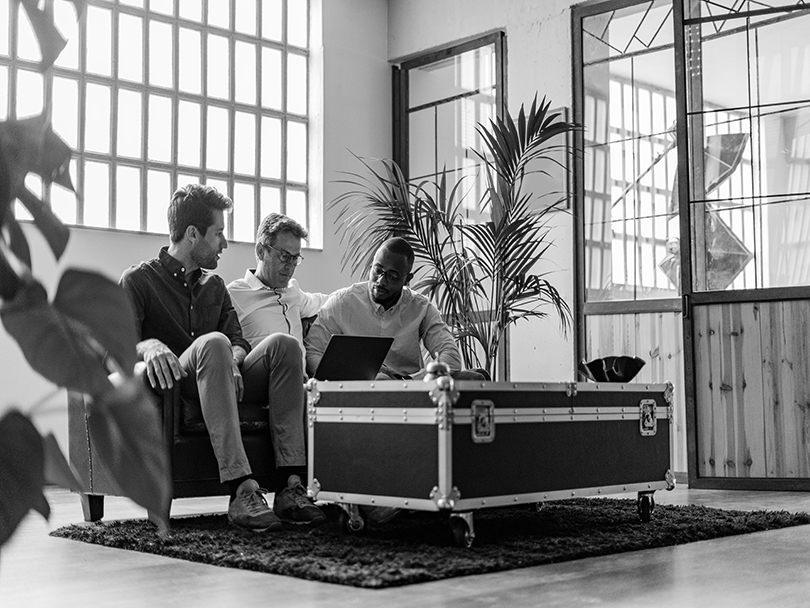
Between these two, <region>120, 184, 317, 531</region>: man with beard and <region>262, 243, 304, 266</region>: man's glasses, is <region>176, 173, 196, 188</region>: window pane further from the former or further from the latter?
<region>120, 184, 317, 531</region>: man with beard

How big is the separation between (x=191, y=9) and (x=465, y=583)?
524cm

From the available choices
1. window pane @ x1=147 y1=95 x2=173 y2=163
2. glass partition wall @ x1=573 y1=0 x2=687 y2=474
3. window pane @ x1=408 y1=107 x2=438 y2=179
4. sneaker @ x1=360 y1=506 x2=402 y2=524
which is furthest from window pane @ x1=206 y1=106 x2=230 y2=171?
sneaker @ x1=360 y1=506 x2=402 y2=524

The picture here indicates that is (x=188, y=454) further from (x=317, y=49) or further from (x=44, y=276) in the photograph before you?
(x=317, y=49)

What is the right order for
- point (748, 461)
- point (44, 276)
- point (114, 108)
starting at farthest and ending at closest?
1. point (114, 108)
2. point (748, 461)
3. point (44, 276)

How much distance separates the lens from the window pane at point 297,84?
7035 mm

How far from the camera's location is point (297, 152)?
7031 millimetres

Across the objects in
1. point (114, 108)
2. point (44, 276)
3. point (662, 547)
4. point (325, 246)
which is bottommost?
point (662, 547)

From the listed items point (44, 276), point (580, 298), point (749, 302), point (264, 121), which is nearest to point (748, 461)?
point (749, 302)

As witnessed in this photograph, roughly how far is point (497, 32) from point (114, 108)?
8.55 ft

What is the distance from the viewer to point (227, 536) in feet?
9.55

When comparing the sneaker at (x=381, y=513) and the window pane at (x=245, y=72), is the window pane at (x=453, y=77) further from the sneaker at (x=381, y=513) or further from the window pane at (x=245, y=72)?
the sneaker at (x=381, y=513)

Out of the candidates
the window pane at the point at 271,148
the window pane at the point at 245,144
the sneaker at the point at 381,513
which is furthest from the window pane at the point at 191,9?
the sneaker at the point at 381,513

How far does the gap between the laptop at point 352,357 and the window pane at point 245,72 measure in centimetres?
391

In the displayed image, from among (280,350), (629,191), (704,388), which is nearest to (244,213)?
(629,191)
